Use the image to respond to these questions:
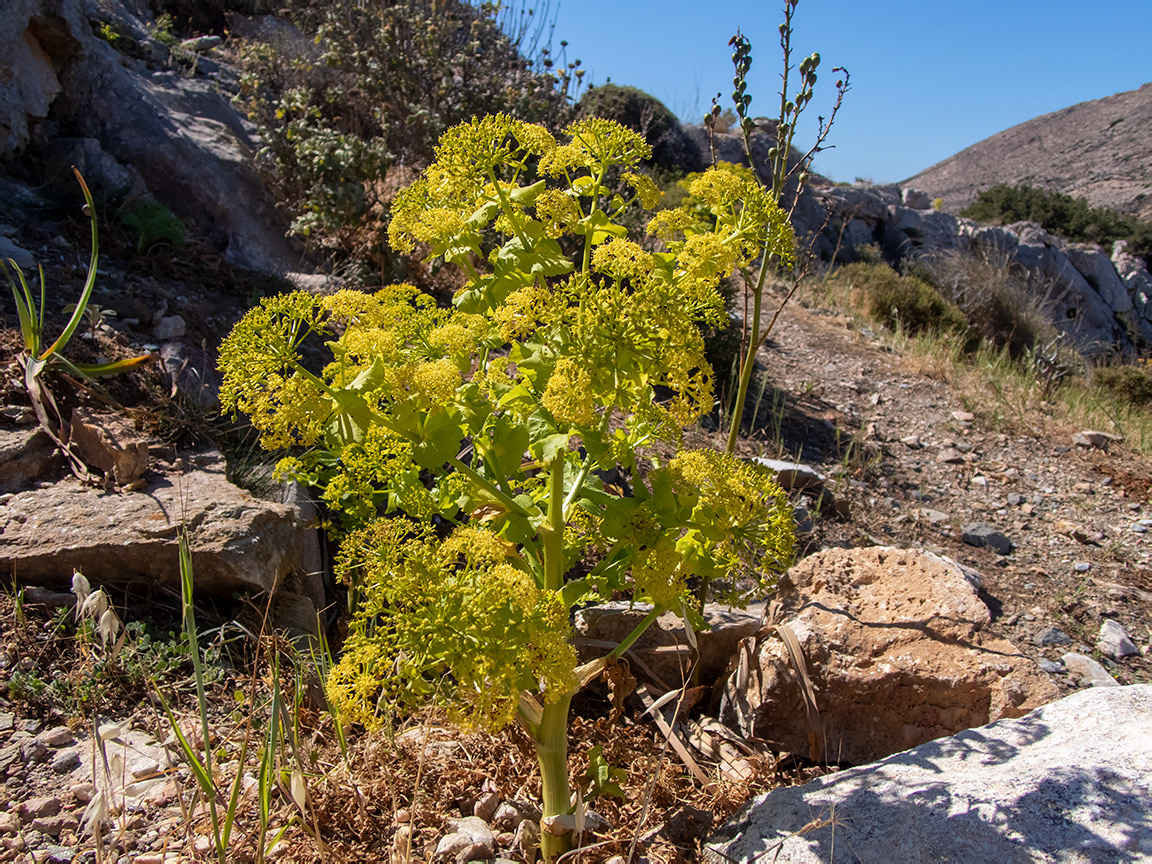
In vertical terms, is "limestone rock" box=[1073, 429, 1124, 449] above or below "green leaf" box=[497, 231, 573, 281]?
below

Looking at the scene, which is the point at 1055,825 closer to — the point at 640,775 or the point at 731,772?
the point at 731,772

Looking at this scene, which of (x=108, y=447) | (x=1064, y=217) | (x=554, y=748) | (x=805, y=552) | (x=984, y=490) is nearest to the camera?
(x=554, y=748)

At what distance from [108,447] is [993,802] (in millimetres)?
3302

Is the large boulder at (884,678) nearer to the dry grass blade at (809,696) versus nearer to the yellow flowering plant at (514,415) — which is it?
the dry grass blade at (809,696)

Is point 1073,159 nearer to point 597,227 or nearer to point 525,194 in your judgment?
point 597,227

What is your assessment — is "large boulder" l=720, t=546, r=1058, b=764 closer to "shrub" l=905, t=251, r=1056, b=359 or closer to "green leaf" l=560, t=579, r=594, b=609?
"green leaf" l=560, t=579, r=594, b=609

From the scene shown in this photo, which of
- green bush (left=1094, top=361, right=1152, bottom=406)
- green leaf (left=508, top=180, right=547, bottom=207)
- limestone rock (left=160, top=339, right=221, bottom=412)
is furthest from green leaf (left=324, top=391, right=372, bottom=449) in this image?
green bush (left=1094, top=361, right=1152, bottom=406)

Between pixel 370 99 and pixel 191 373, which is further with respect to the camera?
pixel 370 99

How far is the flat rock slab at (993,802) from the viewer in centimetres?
154

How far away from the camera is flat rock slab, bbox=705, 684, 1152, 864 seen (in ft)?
5.07

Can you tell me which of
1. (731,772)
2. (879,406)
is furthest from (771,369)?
(731,772)

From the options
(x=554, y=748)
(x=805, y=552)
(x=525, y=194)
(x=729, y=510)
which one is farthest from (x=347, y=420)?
(x=805, y=552)

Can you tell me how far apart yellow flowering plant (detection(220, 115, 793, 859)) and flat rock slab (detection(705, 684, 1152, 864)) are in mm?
624

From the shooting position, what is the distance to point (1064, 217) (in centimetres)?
2628
